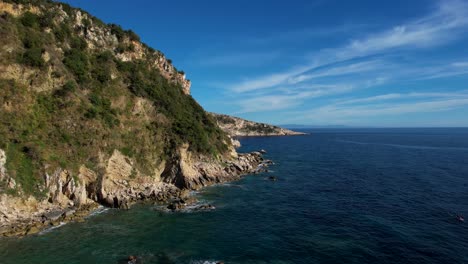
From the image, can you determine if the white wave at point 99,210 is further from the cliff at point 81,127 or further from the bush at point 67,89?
the bush at point 67,89

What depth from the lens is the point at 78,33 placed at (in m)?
64.6

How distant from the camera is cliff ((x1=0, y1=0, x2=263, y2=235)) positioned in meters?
40.8

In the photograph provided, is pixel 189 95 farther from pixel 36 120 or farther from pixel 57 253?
pixel 57 253

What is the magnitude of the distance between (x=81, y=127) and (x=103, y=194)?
1292 cm

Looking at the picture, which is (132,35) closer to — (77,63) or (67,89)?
(77,63)

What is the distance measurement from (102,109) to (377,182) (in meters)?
63.0

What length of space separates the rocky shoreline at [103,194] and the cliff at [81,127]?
0.16 meters

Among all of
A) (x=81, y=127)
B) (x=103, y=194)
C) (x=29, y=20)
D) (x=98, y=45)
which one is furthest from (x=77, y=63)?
(x=103, y=194)

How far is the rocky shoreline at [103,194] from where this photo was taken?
3731 cm

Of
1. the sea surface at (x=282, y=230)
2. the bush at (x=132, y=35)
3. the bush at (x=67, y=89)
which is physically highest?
the bush at (x=132, y=35)

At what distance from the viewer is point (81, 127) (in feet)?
164

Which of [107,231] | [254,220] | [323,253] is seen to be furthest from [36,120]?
[323,253]

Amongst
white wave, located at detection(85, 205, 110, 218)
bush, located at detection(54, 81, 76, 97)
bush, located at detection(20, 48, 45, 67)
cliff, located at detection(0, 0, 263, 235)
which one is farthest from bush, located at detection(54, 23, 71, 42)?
white wave, located at detection(85, 205, 110, 218)

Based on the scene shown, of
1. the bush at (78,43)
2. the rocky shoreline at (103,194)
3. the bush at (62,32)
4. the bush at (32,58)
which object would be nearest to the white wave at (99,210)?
the rocky shoreline at (103,194)
